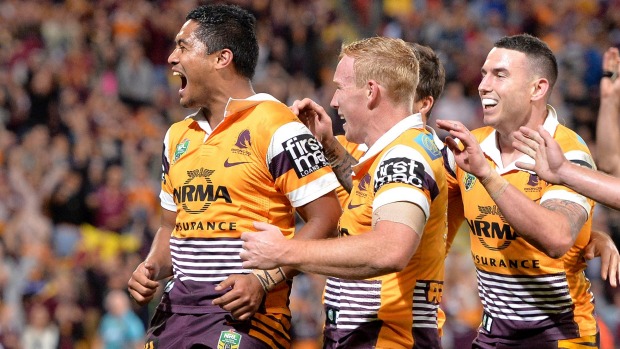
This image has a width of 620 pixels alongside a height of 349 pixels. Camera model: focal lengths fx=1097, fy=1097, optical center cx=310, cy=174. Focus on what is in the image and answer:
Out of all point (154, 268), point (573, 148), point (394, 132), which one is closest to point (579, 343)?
point (573, 148)

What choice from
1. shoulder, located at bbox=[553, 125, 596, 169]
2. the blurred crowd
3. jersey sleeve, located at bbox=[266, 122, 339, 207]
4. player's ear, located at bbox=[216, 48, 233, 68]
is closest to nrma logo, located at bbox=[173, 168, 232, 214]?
jersey sleeve, located at bbox=[266, 122, 339, 207]

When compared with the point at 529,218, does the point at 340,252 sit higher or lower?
lower

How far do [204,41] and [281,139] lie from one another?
756 mm

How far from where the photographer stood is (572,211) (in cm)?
554

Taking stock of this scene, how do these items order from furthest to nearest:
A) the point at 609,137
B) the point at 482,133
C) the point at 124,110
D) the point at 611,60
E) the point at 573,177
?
the point at 124,110 < the point at 611,60 < the point at 609,137 < the point at 482,133 < the point at 573,177

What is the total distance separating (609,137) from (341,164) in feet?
6.40

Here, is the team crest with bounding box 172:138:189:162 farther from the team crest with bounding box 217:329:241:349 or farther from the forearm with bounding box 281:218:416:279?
the forearm with bounding box 281:218:416:279

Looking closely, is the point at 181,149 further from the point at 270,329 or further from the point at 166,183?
the point at 270,329

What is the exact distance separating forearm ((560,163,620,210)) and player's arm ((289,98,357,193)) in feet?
4.44

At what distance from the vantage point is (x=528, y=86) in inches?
242

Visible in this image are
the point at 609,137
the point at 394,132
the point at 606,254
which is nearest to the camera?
the point at 394,132

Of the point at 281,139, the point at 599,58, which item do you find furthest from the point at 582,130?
the point at 281,139

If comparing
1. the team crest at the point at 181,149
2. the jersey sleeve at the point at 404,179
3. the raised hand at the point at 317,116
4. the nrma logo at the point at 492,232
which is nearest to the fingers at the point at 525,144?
the jersey sleeve at the point at 404,179

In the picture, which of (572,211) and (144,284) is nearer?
(572,211)
